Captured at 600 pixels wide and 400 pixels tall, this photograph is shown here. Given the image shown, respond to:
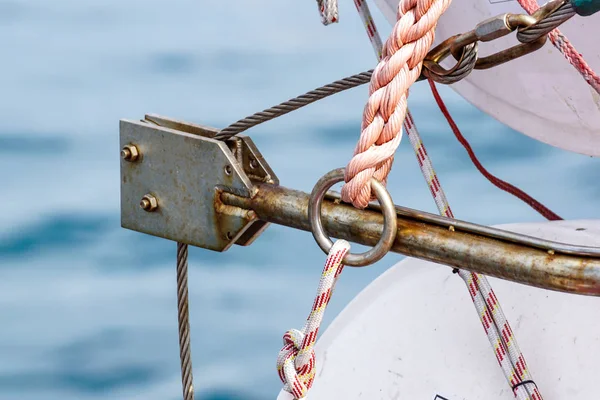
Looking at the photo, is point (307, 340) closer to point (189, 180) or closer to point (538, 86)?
point (189, 180)

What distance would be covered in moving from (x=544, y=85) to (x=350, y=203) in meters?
0.69

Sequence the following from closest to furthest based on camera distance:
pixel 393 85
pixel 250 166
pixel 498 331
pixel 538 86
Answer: pixel 393 85 → pixel 250 166 → pixel 498 331 → pixel 538 86

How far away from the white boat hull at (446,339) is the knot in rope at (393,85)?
0.46 meters

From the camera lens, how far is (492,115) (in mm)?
1690

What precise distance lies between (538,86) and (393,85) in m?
0.74

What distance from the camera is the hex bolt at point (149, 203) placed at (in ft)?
3.73

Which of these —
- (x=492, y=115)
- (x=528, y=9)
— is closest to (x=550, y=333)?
(x=528, y=9)

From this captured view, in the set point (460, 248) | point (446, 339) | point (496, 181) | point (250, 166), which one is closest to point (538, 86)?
point (496, 181)

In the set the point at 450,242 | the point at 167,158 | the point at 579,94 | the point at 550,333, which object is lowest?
the point at 450,242

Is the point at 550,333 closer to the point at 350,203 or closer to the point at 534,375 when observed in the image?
the point at 534,375

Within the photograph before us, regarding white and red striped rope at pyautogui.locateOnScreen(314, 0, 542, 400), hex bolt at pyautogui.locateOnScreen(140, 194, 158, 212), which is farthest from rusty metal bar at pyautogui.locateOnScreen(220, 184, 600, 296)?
white and red striped rope at pyautogui.locateOnScreen(314, 0, 542, 400)

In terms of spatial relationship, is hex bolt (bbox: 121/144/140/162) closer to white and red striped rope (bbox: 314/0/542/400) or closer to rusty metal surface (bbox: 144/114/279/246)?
rusty metal surface (bbox: 144/114/279/246)

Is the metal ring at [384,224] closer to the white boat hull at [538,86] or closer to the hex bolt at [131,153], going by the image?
the hex bolt at [131,153]

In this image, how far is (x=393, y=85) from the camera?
2.89ft
